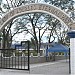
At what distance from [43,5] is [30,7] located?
38.4 inches

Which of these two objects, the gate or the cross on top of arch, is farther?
the gate

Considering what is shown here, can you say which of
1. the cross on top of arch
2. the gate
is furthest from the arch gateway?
the gate

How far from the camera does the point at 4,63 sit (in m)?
27.1

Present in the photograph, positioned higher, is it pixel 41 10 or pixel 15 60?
pixel 41 10

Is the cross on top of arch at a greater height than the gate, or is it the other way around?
the cross on top of arch

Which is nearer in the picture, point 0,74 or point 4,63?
point 0,74

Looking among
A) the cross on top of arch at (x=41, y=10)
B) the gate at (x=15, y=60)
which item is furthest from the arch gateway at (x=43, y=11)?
the gate at (x=15, y=60)

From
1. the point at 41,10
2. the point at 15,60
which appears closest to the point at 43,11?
the point at 41,10

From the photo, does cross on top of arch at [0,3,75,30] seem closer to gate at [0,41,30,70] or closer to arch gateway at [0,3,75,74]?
arch gateway at [0,3,75,74]

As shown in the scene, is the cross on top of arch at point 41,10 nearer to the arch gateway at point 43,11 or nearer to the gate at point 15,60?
the arch gateway at point 43,11

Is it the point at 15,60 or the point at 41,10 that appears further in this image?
the point at 15,60

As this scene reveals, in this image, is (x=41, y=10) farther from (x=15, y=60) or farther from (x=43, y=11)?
(x=15, y=60)

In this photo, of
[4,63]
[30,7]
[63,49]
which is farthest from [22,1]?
[30,7]

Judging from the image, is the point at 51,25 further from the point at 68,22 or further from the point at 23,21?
the point at 68,22
